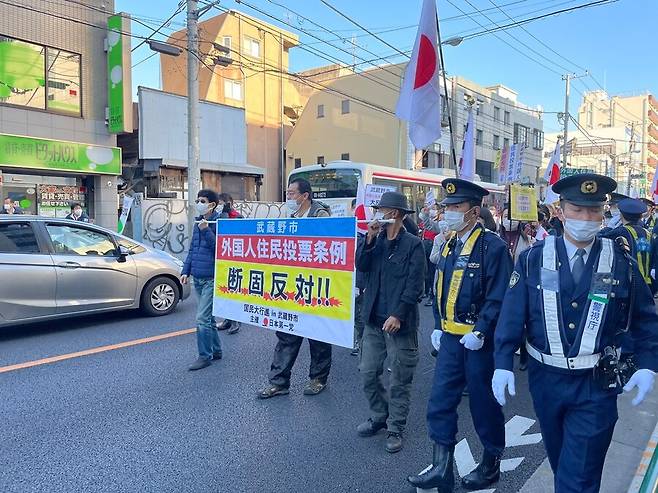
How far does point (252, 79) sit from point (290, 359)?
26481 mm

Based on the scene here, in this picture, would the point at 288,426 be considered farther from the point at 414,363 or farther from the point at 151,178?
the point at 151,178

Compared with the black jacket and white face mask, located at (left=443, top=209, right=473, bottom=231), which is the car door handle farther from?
white face mask, located at (left=443, top=209, right=473, bottom=231)

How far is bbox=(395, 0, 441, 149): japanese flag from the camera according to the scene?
5.04 meters

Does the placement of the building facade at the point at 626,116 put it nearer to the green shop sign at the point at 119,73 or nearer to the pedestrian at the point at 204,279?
→ the green shop sign at the point at 119,73

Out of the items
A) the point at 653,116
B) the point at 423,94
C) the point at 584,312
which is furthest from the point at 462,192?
the point at 653,116

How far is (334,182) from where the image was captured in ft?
48.0

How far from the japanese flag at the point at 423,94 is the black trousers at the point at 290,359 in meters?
2.24

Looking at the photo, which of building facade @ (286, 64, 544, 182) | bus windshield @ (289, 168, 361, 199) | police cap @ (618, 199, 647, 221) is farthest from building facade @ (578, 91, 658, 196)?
police cap @ (618, 199, 647, 221)

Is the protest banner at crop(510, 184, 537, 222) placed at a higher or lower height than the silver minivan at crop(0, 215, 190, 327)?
higher

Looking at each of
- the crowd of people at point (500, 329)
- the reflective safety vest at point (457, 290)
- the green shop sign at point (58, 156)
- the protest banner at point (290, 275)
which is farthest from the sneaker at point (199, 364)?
the green shop sign at point (58, 156)

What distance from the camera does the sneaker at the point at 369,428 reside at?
3.78 metres

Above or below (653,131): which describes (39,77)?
below

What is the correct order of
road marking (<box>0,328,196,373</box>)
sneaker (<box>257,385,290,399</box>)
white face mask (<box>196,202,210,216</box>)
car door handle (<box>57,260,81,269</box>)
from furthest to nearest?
car door handle (<box>57,260,81,269</box>), white face mask (<box>196,202,210,216</box>), road marking (<box>0,328,196,373</box>), sneaker (<box>257,385,290,399</box>)

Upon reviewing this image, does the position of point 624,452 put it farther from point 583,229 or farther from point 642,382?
point 583,229
